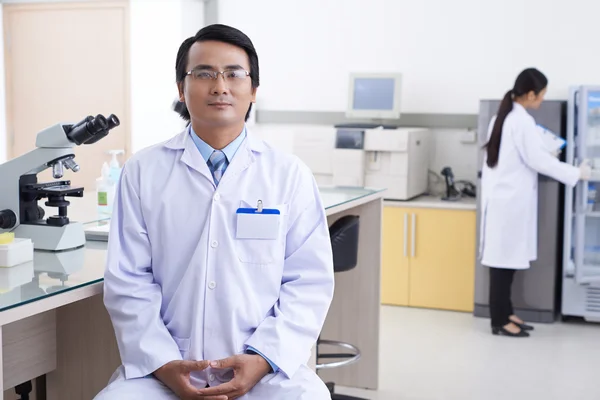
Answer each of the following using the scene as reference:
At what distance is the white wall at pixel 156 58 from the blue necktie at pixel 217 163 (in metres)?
3.62

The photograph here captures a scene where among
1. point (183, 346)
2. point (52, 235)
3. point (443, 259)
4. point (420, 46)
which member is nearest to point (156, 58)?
point (420, 46)

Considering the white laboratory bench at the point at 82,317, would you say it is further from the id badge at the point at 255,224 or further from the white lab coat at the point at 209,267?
the id badge at the point at 255,224

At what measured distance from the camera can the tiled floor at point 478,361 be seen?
358cm

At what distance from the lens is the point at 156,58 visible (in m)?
5.67

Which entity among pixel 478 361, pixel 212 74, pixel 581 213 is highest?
pixel 212 74

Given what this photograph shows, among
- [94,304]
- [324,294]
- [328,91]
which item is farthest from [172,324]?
[328,91]

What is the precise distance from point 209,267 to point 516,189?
2963mm

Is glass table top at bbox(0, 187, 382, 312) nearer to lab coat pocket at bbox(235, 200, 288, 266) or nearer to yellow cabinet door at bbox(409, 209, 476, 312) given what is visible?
lab coat pocket at bbox(235, 200, 288, 266)

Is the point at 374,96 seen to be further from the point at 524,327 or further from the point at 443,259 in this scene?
the point at 524,327

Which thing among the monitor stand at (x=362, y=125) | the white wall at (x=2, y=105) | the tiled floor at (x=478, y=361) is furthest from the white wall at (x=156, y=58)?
the tiled floor at (x=478, y=361)

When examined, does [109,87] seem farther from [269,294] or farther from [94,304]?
[269,294]

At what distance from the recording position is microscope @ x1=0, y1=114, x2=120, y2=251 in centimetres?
228

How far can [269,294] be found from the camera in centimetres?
202

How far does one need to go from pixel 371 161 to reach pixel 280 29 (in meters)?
1.32
